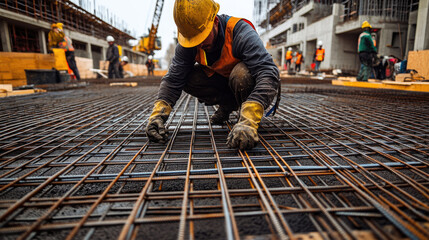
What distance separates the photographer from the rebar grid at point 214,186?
2.42 ft

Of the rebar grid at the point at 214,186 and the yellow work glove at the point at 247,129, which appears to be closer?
the rebar grid at the point at 214,186

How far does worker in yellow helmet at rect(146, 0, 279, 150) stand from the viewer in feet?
4.91

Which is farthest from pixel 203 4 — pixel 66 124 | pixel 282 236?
pixel 66 124

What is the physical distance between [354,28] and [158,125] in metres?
15.3

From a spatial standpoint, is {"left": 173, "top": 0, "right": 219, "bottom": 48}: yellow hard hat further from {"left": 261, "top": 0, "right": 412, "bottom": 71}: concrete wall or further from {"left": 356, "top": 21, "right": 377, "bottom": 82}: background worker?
{"left": 261, "top": 0, "right": 412, "bottom": 71}: concrete wall

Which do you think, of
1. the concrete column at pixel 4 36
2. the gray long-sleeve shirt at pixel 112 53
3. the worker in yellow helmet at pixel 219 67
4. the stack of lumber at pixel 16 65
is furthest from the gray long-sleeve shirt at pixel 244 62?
the concrete column at pixel 4 36

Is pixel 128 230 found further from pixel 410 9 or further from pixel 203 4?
pixel 410 9

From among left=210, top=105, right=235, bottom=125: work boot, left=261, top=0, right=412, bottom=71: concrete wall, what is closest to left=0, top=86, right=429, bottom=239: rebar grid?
left=210, top=105, right=235, bottom=125: work boot

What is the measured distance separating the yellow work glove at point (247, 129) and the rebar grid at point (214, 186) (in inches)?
2.5

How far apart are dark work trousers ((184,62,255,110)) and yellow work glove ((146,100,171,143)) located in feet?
1.33

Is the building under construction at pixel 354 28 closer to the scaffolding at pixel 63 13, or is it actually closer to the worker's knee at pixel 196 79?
the worker's knee at pixel 196 79

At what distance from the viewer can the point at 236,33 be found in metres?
1.69

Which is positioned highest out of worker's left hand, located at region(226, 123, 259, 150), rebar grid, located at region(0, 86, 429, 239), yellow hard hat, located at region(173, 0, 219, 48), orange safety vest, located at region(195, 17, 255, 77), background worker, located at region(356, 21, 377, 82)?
background worker, located at region(356, 21, 377, 82)

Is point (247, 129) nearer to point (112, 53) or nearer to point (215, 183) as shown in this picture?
point (215, 183)
